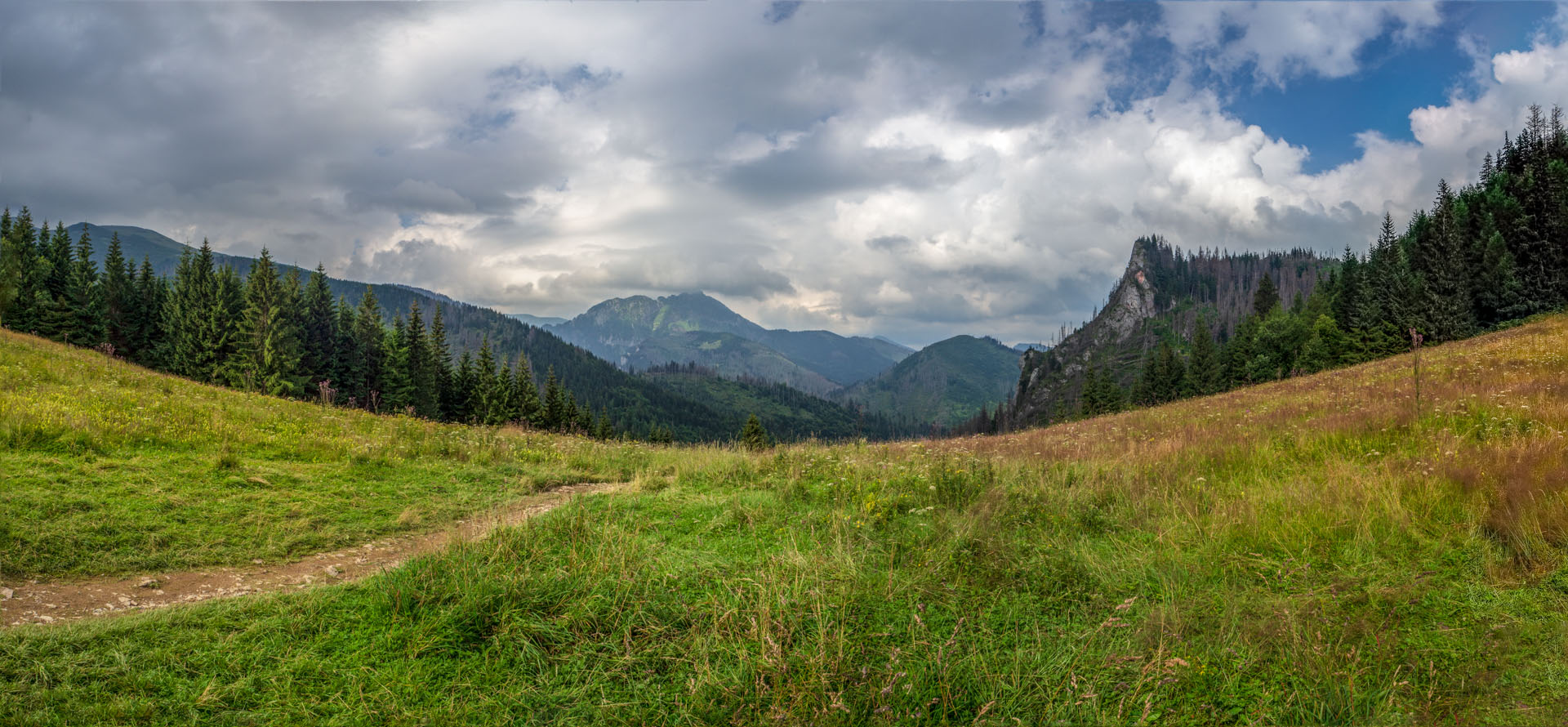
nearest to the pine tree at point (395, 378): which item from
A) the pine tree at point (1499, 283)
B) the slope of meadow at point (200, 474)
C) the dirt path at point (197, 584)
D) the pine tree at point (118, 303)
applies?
the pine tree at point (118, 303)

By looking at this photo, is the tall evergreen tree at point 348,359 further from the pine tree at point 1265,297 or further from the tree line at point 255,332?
the pine tree at point 1265,297

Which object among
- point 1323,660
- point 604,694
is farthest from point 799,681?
point 1323,660

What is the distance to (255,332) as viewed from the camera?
4325cm

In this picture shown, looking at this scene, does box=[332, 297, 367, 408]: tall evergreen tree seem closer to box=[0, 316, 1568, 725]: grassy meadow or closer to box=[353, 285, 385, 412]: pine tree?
box=[353, 285, 385, 412]: pine tree

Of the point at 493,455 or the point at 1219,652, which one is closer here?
the point at 1219,652

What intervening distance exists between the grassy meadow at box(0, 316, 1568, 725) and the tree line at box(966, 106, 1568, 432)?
117ft

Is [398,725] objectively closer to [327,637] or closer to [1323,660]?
[327,637]

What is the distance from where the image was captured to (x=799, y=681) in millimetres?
3695

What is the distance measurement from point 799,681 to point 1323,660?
3400mm

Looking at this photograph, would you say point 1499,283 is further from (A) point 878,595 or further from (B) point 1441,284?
(A) point 878,595

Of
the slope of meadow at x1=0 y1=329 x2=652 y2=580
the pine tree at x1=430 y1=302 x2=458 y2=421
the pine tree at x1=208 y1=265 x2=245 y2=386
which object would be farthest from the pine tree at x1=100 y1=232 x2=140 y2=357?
the slope of meadow at x1=0 y1=329 x2=652 y2=580

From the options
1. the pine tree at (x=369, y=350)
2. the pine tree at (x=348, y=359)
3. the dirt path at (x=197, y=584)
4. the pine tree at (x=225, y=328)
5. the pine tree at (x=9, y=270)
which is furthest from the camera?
the pine tree at (x=369, y=350)

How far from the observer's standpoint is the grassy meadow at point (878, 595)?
141 inches

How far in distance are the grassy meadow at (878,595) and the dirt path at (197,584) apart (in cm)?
38
